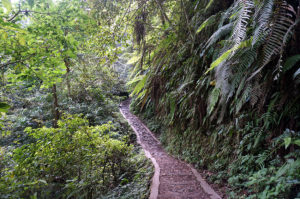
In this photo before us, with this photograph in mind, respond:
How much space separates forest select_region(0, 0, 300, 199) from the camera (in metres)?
2.53

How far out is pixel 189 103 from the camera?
17.3ft

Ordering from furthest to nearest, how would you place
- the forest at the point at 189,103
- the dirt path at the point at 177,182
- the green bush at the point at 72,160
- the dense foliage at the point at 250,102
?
the green bush at the point at 72,160 < the dirt path at the point at 177,182 < the forest at the point at 189,103 < the dense foliage at the point at 250,102

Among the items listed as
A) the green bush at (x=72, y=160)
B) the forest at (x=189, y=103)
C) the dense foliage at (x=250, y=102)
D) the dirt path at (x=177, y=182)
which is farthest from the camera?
the green bush at (x=72, y=160)

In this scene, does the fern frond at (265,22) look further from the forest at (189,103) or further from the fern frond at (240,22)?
the fern frond at (240,22)

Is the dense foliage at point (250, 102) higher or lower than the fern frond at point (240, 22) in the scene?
lower

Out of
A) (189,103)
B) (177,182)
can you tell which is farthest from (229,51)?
(189,103)

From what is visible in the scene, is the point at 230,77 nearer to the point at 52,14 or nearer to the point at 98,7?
the point at 52,14

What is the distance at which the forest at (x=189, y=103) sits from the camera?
2.53 metres

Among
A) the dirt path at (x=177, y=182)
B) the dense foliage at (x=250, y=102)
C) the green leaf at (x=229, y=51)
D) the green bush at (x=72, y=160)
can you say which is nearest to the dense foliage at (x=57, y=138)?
the green bush at (x=72, y=160)

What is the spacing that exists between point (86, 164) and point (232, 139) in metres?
2.86

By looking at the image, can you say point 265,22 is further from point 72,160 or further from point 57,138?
point 57,138

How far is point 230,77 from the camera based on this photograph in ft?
10.8

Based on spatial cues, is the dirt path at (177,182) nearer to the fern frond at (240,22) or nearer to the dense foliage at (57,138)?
the dense foliage at (57,138)

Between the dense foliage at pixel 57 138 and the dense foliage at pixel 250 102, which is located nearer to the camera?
the dense foliage at pixel 250 102
